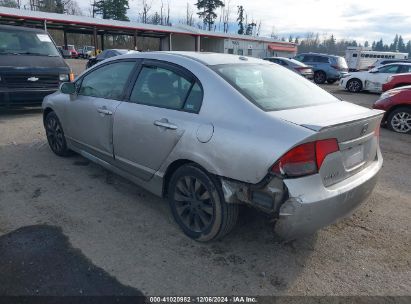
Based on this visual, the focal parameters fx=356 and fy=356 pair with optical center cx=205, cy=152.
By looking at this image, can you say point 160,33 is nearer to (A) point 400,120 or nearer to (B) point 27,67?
(B) point 27,67

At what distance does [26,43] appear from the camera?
28.5ft

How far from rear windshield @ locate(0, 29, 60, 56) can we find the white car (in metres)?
13.7

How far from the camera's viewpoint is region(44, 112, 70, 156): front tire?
5.28m

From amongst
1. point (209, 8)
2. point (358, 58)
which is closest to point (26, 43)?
point (358, 58)

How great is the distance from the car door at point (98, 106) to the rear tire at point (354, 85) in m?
15.6

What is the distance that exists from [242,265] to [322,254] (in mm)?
757

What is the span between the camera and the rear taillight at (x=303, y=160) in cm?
257

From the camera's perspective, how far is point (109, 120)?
13.3 ft

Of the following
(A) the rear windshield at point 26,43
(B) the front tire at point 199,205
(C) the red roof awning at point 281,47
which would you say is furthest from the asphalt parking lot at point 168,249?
(C) the red roof awning at point 281,47

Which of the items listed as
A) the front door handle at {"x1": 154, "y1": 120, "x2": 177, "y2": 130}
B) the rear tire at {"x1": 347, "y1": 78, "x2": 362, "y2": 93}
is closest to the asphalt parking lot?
the front door handle at {"x1": 154, "y1": 120, "x2": 177, "y2": 130}

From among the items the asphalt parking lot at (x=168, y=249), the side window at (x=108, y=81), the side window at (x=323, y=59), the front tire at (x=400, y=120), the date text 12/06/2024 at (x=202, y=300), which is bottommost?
the date text 12/06/2024 at (x=202, y=300)

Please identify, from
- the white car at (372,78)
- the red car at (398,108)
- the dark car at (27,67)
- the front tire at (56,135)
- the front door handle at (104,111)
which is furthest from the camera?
the white car at (372,78)

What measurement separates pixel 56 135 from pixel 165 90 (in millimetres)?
2640

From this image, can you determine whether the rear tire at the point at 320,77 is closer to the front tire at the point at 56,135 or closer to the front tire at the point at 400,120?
the front tire at the point at 400,120
